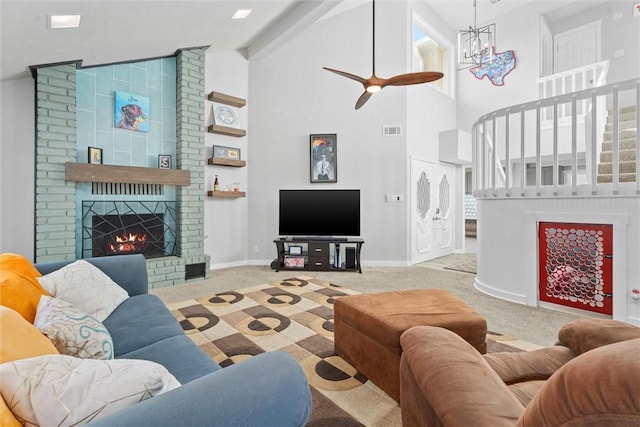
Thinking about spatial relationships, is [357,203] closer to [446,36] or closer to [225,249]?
[225,249]

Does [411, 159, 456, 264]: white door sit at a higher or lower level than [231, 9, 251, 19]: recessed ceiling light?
lower

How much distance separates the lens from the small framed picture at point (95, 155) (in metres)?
3.79

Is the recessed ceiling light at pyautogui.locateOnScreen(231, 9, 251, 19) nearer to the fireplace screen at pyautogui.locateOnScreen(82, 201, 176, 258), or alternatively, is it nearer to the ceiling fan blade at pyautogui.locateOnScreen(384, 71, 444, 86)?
the ceiling fan blade at pyautogui.locateOnScreen(384, 71, 444, 86)

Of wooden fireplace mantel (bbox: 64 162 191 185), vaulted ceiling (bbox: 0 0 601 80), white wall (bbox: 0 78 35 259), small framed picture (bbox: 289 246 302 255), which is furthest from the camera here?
small framed picture (bbox: 289 246 302 255)

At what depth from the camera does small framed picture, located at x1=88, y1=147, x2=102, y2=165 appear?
3.79 metres

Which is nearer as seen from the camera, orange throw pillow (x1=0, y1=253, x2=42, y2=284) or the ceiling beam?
orange throw pillow (x1=0, y1=253, x2=42, y2=284)

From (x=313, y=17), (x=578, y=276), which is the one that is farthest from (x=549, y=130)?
(x=313, y=17)

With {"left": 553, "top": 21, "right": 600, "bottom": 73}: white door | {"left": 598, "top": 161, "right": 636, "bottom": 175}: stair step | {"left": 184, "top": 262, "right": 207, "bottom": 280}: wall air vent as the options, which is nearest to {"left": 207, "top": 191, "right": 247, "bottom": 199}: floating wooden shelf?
{"left": 184, "top": 262, "right": 207, "bottom": 280}: wall air vent

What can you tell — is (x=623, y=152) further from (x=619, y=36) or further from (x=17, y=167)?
(x=17, y=167)

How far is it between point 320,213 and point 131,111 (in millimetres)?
2972

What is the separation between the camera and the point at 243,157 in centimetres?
536

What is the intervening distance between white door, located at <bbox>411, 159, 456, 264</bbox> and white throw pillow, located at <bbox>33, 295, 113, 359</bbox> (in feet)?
16.0

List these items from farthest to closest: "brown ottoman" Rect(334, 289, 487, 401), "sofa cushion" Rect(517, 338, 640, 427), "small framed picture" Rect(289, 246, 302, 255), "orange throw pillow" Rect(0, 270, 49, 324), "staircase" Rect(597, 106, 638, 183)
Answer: "small framed picture" Rect(289, 246, 302, 255) < "staircase" Rect(597, 106, 638, 183) < "brown ottoman" Rect(334, 289, 487, 401) < "orange throw pillow" Rect(0, 270, 49, 324) < "sofa cushion" Rect(517, 338, 640, 427)

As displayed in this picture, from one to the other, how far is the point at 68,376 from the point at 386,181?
5040 millimetres
